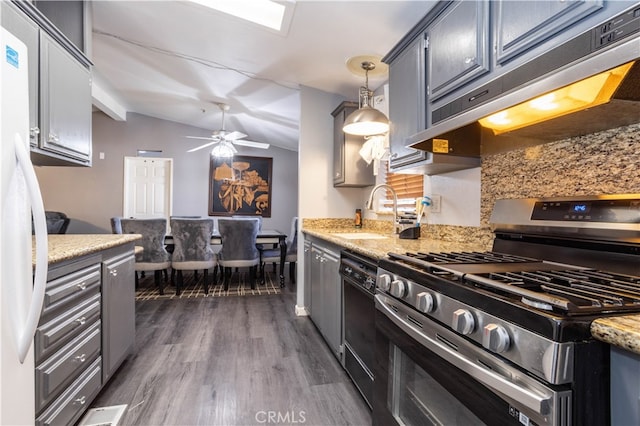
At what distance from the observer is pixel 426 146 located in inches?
64.2

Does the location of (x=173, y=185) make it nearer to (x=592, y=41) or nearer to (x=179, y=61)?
(x=179, y=61)

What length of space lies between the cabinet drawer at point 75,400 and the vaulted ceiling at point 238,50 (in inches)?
94.9

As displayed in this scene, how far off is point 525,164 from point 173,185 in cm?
574

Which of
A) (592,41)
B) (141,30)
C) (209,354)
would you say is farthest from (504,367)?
(141,30)

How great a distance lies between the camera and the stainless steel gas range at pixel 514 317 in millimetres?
596

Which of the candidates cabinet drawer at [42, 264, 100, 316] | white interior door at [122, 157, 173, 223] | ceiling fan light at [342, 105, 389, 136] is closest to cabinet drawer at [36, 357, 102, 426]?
cabinet drawer at [42, 264, 100, 316]

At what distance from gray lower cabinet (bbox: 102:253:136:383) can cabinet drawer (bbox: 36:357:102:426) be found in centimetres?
11

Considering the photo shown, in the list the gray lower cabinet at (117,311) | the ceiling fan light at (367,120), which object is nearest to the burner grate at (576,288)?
the ceiling fan light at (367,120)

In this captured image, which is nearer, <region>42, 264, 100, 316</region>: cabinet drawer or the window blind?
<region>42, 264, 100, 316</region>: cabinet drawer

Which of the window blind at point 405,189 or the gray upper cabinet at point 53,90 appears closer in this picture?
the gray upper cabinet at point 53,90

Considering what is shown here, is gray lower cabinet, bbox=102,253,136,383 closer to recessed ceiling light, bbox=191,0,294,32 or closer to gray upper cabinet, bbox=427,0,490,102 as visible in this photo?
recessed ceiling light, bbox=191,0,294,32

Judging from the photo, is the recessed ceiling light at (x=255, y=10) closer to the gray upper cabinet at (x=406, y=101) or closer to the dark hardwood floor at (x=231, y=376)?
the gray upper cabinet at (x=406, y=101)

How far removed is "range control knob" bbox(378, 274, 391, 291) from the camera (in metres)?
1.27

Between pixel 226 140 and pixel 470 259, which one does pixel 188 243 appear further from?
pixel 470 259
